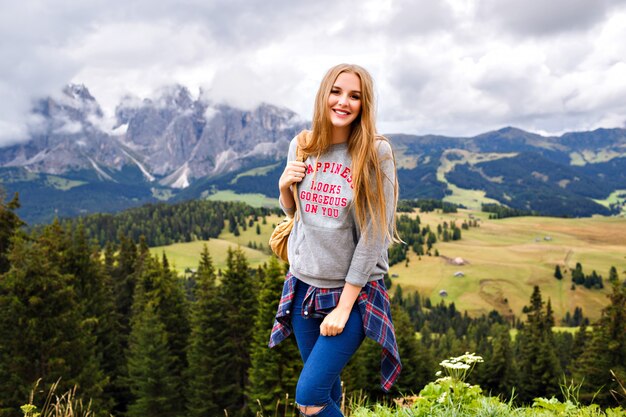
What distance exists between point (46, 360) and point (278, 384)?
12.7 metres

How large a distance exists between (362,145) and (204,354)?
31841 millimetres

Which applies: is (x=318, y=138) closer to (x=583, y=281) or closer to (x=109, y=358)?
(x=109, y=358)

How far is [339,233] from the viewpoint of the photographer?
416 centimetres

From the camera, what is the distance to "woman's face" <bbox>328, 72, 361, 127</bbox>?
411 cm

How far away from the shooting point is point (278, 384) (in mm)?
26109

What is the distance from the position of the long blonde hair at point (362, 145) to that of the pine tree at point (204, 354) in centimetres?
3061

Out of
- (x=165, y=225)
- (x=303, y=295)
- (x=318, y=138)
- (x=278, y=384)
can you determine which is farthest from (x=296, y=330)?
(x=165, y=225)

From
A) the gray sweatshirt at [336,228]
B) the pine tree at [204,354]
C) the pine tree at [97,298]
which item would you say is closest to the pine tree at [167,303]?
the pine tree at [97,298]

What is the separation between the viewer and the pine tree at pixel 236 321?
3403 centimetres

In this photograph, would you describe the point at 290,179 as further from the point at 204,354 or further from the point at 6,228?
the point at 204,354

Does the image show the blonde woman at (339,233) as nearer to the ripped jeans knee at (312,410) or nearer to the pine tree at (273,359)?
the ripped jeans knee at (312,410)

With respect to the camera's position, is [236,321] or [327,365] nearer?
[327,365]

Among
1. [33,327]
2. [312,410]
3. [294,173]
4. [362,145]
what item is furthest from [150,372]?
[362,145]

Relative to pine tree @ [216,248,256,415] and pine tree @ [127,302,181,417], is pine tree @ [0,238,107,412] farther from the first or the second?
pine tree @ [216,248,256,415]
